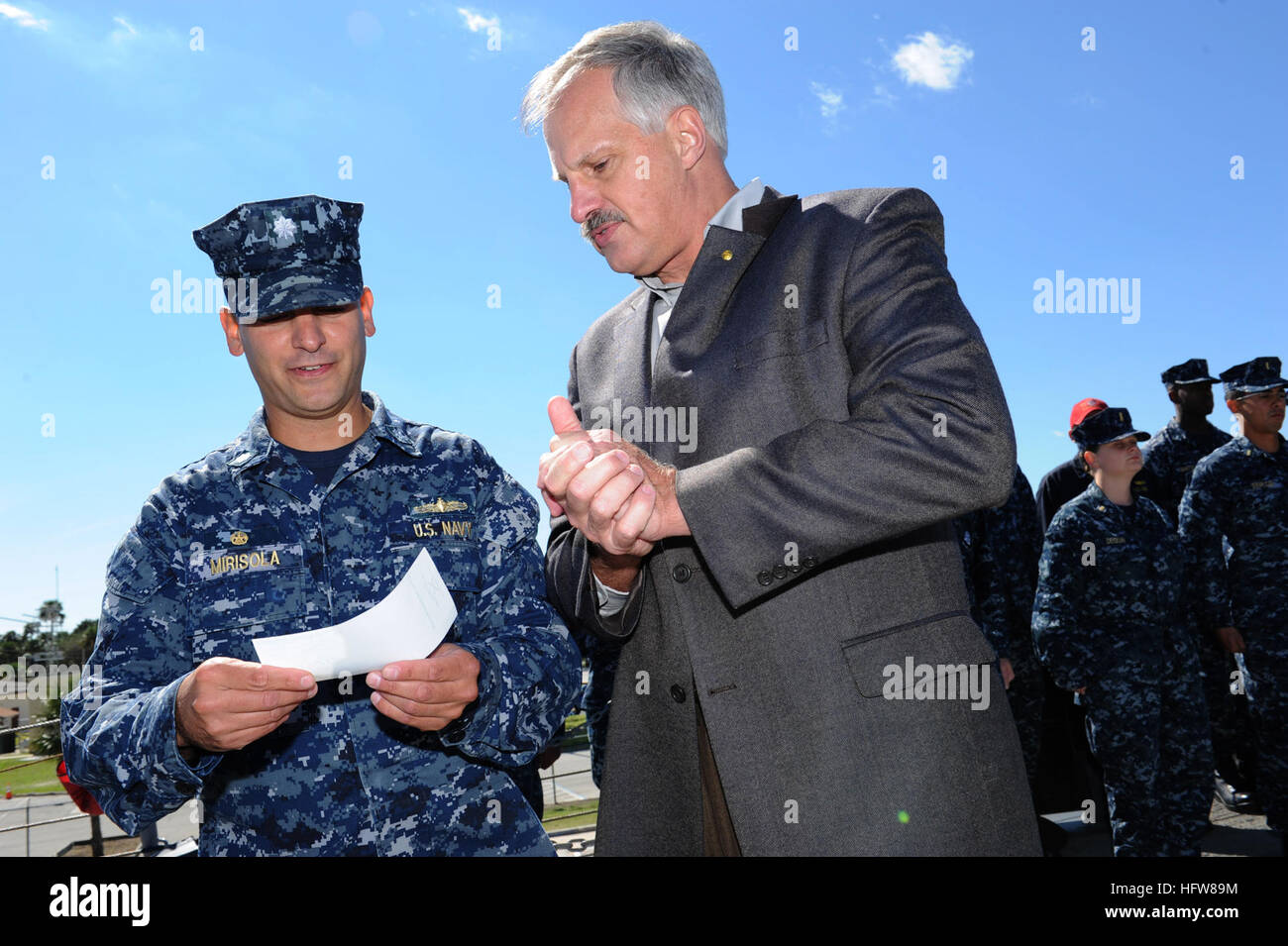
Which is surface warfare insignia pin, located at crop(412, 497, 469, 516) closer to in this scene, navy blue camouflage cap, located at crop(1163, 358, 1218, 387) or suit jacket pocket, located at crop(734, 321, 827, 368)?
suit jacket pocket, located at crop(734, 321, 827, 368)

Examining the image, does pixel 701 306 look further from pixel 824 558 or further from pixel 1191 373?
pixel 1191 373

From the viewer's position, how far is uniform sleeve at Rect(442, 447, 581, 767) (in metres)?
1.91

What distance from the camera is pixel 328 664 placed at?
171cm

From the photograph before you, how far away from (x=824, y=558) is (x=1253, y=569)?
5.97 metres

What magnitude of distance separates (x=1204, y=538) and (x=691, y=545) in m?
5.76

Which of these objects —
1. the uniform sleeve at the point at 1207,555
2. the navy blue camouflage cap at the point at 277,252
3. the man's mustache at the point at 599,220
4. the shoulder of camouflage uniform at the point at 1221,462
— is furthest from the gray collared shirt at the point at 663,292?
the shoulder of camouflage uniform at the point at 1221,462

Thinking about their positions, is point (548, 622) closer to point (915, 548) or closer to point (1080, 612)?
point (915, 548)

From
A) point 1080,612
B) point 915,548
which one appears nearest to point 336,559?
point 915,548

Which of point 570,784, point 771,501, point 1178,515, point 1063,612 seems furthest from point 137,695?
point 570,784

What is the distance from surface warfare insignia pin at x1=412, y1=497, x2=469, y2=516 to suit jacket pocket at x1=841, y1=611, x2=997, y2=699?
1.00 m

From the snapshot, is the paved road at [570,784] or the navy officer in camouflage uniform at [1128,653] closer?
the navy officer in camouflage uniform at [1128,653]

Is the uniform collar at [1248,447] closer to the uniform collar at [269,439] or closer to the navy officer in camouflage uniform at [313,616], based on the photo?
the navy officer in camouflage uniform at [313,616]

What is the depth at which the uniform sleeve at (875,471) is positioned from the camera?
5.12ft

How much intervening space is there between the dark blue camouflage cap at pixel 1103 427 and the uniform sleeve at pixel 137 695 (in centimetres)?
512
